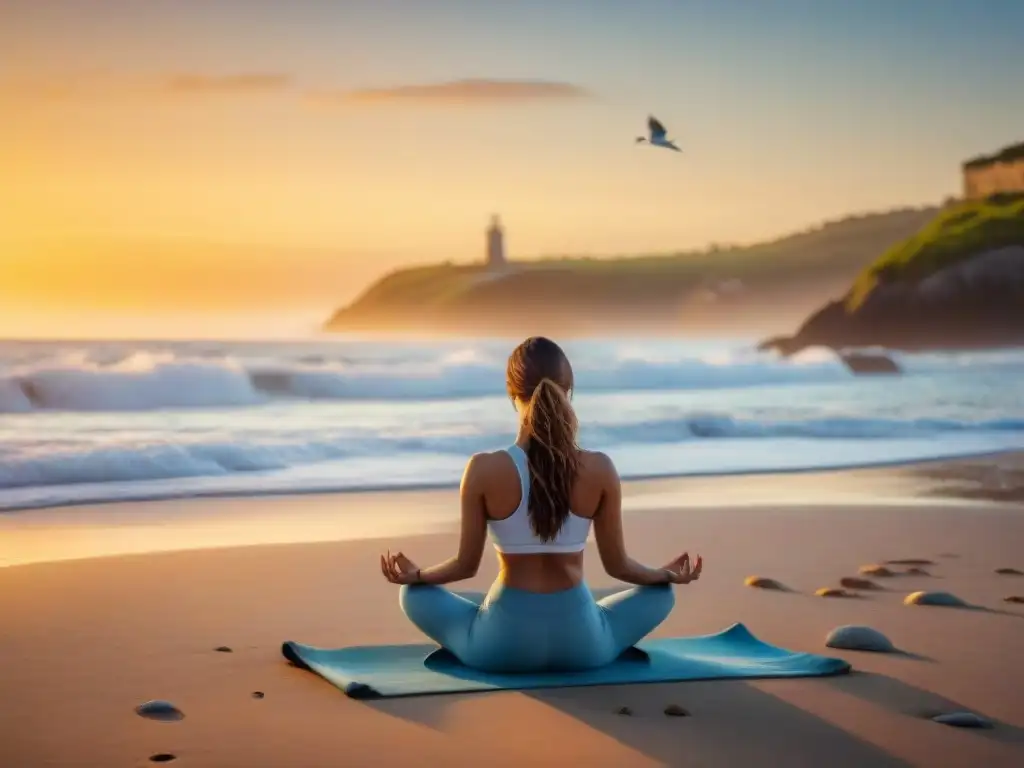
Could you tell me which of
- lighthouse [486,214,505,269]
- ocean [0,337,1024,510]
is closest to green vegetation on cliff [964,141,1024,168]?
ocean [0,337,1024,510]

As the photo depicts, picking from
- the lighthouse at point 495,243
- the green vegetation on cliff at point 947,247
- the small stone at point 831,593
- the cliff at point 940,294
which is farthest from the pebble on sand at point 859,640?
the green vegetation on cliff at point 947,247

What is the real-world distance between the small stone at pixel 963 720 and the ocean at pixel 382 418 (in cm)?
640

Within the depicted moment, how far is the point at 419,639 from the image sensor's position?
5.25 m

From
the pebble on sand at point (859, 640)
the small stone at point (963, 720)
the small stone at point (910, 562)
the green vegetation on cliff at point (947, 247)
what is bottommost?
the small stone at point (963, 720)

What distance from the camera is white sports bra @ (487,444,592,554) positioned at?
170 inches

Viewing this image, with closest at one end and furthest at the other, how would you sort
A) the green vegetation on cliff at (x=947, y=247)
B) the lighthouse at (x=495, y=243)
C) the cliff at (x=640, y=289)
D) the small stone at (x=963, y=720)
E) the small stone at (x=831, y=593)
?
the small stone at (x=963, y=720) < the small stone at (x=831, y=593) < the lighthouse at (x=495, y=243) < the cliff at (x=640, y=289) < the green vegetation on cliff at (x=947, y=247)

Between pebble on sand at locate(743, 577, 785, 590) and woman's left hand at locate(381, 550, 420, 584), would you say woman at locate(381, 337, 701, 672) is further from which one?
pebble on sand at locate(743, 577, 785, 590)

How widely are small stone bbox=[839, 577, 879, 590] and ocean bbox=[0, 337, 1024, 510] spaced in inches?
178

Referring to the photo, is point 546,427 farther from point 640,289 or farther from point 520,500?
point 640,289

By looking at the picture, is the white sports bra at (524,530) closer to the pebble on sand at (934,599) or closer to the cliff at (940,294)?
the pebble on sand at (934,599)

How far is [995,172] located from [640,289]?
36.0 ft

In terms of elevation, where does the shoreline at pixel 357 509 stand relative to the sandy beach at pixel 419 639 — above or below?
above

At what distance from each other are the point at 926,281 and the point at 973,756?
5099 centimetres

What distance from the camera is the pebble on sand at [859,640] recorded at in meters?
4.98
